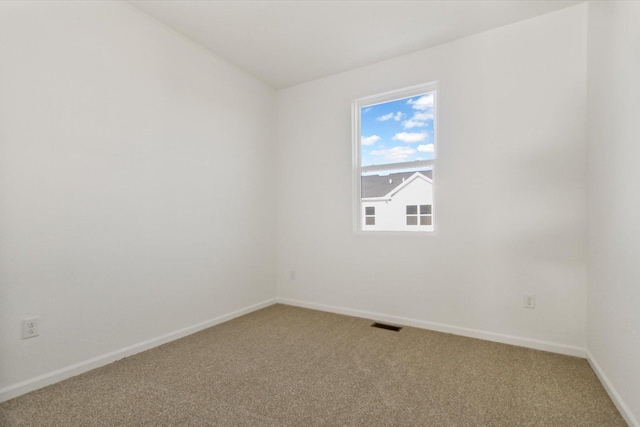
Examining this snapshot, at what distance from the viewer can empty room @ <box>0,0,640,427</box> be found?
1.78 metres

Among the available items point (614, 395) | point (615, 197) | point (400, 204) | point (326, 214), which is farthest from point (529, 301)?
point (326, 214)

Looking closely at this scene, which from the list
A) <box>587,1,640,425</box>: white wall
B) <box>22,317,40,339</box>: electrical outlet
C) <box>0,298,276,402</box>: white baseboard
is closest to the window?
<box>587,1,640,425</box>: white wall

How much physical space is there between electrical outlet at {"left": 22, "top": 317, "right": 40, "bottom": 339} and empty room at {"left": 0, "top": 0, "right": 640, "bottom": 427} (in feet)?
0.03

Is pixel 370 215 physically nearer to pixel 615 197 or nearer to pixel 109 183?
A: pixel 615 197

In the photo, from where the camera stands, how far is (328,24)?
8.61ft

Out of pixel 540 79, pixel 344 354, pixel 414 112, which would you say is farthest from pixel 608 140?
pixel 344 354

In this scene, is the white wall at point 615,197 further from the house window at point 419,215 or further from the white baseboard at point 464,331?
the house window at point 419,215

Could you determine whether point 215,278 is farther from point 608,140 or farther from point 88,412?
point 608,140

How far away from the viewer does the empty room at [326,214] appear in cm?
178

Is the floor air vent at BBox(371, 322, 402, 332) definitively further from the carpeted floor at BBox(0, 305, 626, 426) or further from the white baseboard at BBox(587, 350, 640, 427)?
the white baseboard at BBox(587, 350, 640, 427)

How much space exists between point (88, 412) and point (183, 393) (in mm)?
465

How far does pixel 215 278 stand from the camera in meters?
3.11

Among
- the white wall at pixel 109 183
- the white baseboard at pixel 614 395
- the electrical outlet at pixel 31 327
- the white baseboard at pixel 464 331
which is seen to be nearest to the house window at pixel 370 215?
the white baseboard at pixel 464 331

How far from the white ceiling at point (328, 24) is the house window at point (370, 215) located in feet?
5.04
